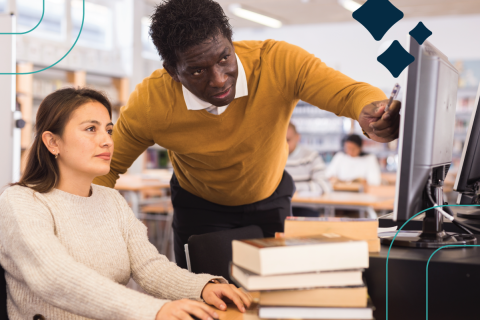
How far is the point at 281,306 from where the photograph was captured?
0.77 meters

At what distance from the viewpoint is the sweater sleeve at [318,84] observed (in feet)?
3.86

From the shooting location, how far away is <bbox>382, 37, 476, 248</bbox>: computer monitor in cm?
82

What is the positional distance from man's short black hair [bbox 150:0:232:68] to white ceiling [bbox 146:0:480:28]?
551 centimetres

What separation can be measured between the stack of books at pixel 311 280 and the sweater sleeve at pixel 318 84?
1.50ft

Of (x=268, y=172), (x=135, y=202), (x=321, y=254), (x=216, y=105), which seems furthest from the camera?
(x=135, y=202)

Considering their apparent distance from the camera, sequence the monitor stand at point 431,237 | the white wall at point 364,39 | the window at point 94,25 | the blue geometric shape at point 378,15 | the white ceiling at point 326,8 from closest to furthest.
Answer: the blue geometric shape at point 378,15 < the monitor stand at point 431,237 < the white ceiling at point 326,8 < the window at point 94,25 < the white wall at point 364,39

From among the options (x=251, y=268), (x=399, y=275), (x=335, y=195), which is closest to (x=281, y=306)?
(x=251, y=268)

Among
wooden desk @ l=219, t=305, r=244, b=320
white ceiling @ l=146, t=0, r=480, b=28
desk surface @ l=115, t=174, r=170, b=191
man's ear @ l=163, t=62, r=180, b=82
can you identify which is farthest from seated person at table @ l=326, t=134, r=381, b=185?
wooden desk @ l=219, t=305, r=244, b=320

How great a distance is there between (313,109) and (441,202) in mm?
7765

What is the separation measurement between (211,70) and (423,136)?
0.59m

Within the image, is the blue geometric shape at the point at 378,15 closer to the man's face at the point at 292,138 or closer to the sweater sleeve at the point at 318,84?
the sweater sleeve at the point at 318,84

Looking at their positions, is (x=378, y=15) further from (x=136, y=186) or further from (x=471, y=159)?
(x=136, y=186)

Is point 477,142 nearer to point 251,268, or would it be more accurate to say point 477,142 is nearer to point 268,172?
point 268,172

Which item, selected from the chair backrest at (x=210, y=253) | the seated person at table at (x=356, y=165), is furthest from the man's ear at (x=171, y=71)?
the seated person at table at (x=356, y=165)
